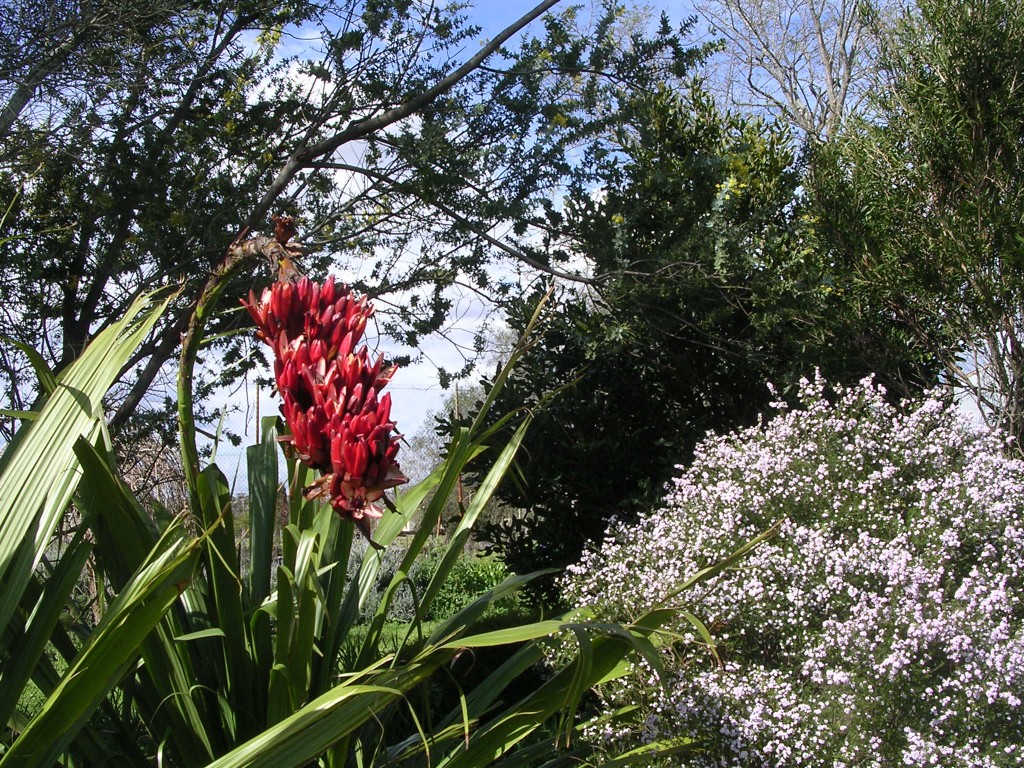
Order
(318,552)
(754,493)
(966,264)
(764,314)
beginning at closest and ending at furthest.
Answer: (318,552) < (754,493) < (966,264) < (764,314)

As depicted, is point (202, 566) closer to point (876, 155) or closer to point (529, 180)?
point (529, 180)

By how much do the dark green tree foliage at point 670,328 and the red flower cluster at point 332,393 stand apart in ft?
12.2

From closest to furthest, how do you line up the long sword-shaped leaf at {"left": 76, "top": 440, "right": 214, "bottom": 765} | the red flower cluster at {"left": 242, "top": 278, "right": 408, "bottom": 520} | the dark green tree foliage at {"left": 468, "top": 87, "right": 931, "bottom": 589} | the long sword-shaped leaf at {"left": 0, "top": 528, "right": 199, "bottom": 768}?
the red flower cluster at {"left": 242, "top": 278, "right": 408, "bottom": 520}
the long sword-shaped leaf at {"left": 0, "top": 528, "right": 199, "bottom": 768}
the long sword-shaped leaf at {"left": 76, "top": 440, "right": 214, "bottom": 765}
the dark green tree foliage at {"left": 468, "top": 87, "right": 931, "bottom": 589}

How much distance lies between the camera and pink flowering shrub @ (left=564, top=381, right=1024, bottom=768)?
9.84 ft

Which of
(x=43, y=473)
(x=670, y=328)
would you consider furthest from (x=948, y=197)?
(x=43, y=473)

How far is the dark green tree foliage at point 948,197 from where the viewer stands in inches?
189

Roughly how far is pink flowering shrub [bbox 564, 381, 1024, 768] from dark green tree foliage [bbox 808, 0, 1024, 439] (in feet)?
3.37

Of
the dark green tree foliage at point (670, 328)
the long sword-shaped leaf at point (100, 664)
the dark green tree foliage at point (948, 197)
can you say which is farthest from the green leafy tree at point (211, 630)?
the dark green tree foliage at point (948, 197)

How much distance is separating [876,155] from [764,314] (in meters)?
1.21

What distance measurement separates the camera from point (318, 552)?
7.51ft

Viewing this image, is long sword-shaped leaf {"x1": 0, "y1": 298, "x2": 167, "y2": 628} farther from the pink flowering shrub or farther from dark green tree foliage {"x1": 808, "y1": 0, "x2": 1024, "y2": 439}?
dark green tree foliage {"x1": 808, "y1": 0, "x2": 1024, "y2": 439}

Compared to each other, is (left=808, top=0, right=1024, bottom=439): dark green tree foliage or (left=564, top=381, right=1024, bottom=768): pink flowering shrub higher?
(left=808, top=0, right=1024, bottom=439): dark green tree foliage

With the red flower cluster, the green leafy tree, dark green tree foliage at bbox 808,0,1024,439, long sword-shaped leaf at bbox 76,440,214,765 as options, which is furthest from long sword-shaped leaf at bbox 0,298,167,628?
dark green tree foliage at bbox 808,0,1024,439

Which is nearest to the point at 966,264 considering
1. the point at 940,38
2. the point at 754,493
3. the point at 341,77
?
the point at 940,38
